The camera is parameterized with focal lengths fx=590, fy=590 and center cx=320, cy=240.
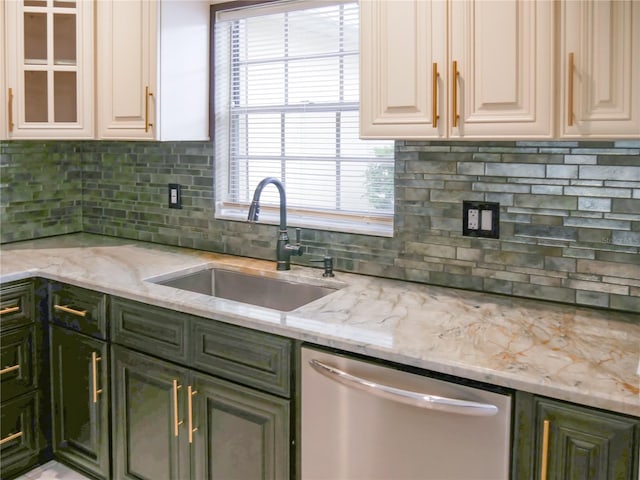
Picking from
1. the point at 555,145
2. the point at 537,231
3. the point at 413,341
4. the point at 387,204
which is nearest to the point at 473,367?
the point at 413,341

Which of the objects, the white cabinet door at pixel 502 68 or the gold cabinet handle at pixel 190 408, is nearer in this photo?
the white cabinet door at pixel 502 68

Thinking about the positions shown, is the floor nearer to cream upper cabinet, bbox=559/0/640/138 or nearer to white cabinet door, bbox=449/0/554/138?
white cabinet door, bbox=449/0/554/138

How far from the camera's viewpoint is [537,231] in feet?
6.63

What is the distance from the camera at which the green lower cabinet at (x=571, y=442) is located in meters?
1.30

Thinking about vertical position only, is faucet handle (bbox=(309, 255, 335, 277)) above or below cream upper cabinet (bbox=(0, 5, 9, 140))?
below

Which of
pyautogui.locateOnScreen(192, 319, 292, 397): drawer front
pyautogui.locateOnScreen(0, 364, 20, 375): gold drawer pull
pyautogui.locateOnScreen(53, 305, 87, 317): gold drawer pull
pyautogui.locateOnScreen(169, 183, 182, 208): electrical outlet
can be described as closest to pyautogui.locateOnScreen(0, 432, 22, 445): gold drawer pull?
pyautogui.locateOnScreen(0, 364, 20, 375): gold drawer pull

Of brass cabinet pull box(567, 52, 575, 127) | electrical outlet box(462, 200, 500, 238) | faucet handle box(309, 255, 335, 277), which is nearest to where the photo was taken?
brass cabinet pull box(567, 52, 575, 127)

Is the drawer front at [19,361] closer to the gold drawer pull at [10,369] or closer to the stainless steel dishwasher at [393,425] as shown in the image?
the gold drawer pull at [10,369]

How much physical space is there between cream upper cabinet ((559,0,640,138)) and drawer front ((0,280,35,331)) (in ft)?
6.90

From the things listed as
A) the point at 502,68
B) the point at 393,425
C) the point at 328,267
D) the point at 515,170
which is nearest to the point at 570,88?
the point at 502,68

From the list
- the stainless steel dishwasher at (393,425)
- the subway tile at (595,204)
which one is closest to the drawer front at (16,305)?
the stainless steel dishwasher at (393,425)

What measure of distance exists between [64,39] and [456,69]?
6.14ft

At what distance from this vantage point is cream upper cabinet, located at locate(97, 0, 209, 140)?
2.53 m

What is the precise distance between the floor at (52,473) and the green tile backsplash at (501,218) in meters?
1.14
